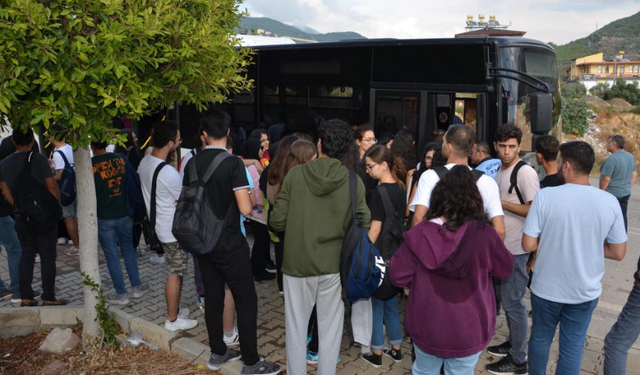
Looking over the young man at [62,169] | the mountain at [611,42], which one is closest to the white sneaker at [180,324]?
the young man at [62,169]

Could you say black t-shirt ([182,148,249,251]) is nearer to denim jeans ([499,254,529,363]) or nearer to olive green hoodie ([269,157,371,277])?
olive green hoodie ([269,157,371,277])

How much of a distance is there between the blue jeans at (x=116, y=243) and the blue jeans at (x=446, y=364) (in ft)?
11.9

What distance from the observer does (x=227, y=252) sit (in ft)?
12.9

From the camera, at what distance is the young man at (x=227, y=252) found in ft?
12.7

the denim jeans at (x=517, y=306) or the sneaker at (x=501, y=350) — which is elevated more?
the denim jeans at (x=517, y=306)

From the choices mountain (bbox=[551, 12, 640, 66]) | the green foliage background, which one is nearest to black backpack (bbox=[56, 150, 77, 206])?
the green foliage background

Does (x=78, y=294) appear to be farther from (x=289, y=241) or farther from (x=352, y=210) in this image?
(x=352, y=210)

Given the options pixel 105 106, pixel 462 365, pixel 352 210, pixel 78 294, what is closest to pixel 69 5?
pixel 105 106

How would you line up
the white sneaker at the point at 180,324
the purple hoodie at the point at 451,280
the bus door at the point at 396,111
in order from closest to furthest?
the purple hoodie at the point at 451,280
the white sneaker at the point at 180,324
the bus door at the point at 396,111

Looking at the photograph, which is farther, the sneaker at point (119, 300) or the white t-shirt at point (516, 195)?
the sneaker at point (119, 300)

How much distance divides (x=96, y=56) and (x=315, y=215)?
1.75 meters

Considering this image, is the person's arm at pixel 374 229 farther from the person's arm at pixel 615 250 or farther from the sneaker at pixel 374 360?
the person's arm at pixel 615 250

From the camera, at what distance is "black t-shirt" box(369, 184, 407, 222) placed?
155 inches

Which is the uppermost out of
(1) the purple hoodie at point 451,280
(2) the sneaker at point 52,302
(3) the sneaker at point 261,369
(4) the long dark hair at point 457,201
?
(4) the long dark hair at point 457,201
